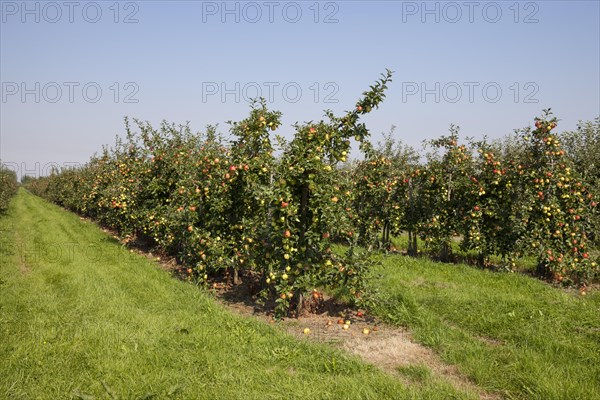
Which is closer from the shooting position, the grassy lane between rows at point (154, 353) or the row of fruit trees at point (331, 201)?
the grassy lane between rows at point (154, 353)

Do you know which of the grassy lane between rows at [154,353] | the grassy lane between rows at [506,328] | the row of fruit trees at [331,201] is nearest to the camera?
the grassy lane between rows at [154,353]

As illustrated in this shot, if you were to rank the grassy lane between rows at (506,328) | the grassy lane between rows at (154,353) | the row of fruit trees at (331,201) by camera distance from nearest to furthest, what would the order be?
1. the grassy lane between rows at (154,353)
2. the grassy lane between rows at (506,328)
3. the row of fruit trees at (331,201)

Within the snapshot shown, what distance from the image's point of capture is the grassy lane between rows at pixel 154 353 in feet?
12.9

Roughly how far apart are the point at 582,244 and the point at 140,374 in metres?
9.37

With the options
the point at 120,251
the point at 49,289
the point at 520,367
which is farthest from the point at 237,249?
the point at 120,251

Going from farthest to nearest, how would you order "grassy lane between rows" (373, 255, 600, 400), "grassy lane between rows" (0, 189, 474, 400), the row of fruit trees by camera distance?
the row of fruit trees < "grassy lane between rows" (373, 255, 600, 400) < "grassy lane between rows" (0, 189, 474, 400)

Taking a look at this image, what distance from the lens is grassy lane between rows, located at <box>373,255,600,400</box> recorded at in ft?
13.7

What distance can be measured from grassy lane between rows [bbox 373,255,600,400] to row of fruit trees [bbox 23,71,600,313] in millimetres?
1037

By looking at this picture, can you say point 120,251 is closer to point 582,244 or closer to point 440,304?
point 440,304

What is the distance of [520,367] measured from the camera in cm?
443

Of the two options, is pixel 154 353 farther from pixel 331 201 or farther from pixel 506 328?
pixel 506 328

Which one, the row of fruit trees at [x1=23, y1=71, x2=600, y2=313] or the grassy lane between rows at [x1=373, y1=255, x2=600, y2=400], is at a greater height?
the row of fruit trees at [x1=23, y1=71, x2=600, y2=313]

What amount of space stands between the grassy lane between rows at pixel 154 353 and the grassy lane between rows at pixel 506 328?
34.7 inches

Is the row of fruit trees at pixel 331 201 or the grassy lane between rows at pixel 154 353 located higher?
the row of fruit trees at pixel 331 201
